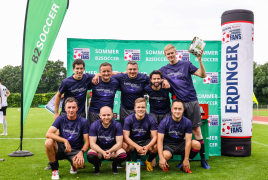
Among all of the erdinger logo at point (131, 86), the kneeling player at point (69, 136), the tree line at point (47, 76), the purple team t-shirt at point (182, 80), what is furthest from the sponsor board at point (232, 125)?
the tree line at point (47, 76)

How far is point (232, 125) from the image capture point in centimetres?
498

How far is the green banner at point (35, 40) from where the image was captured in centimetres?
456

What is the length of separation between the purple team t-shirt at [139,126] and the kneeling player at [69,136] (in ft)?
Answer: 2.36

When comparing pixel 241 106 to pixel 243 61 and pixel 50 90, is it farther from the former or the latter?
pixel 50 90

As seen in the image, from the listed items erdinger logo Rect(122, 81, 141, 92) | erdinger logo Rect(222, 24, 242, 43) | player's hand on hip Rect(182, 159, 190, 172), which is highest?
erdinger logo Rect(222, 24, 242, 43)

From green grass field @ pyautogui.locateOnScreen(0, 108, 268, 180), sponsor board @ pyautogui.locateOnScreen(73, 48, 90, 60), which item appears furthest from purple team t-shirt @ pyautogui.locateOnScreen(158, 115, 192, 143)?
sponsor board @ pyautogui.locateOnScreen(73, 48, 90, 60)

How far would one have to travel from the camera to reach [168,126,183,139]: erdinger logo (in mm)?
3860

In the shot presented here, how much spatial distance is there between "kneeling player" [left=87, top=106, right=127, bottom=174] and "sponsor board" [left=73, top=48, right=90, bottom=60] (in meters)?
2.11

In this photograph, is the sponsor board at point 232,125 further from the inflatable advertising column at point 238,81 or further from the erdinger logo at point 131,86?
the erdinger logo at point 131,86

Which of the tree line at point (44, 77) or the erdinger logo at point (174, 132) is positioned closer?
the erdinger logo at point (174, 132)

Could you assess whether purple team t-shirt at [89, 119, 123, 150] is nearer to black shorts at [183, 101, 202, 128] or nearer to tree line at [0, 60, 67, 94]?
black shorts at [183, 101, 202, 128]

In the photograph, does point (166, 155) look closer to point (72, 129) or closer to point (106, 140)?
point (106, 140)

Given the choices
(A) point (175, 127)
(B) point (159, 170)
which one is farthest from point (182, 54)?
(B) point (159, 170)

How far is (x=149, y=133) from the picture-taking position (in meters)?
3.99
